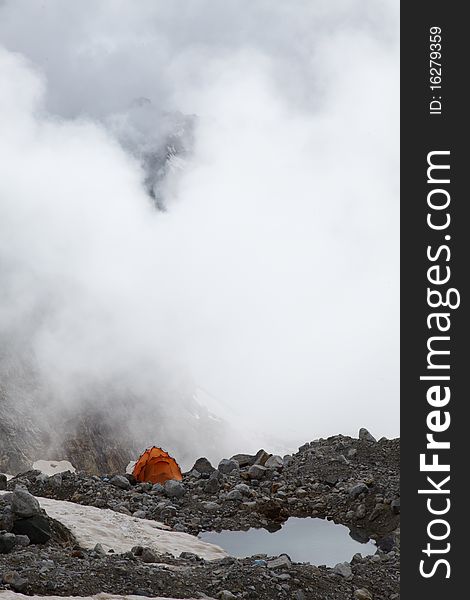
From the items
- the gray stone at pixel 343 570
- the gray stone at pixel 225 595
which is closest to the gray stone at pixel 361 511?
the gray stone at pixel 343 570

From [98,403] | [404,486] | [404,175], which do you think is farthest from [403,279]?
[98,403]

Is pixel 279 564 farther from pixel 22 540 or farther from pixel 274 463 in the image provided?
pixel 274 463

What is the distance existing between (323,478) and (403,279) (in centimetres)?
1142

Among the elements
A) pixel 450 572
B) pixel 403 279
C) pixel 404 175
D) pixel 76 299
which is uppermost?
pixel 76 299

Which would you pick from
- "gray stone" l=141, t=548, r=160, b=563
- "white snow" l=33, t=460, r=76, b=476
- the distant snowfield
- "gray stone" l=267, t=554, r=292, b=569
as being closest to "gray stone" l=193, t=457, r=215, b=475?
the distant snowfield

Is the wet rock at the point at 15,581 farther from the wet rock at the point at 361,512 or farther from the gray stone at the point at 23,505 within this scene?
the wet rock at the point at 361,512

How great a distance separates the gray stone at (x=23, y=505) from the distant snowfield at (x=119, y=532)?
1.27m

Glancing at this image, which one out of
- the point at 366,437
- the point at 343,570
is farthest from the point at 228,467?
the point at 343,570

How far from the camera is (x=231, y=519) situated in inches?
638

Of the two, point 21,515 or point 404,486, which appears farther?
point 21,515

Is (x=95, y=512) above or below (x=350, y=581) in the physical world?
above

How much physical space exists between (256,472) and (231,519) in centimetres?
284

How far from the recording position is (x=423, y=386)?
7.93 meters

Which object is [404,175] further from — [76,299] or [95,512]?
[76,299]
